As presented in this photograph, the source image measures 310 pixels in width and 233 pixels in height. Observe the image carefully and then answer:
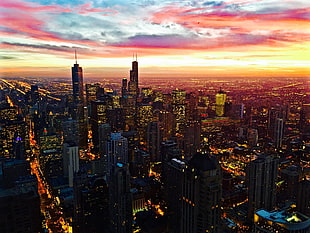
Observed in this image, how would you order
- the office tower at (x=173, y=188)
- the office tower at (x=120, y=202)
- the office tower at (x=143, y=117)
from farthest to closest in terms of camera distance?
the office tower at (x=143, y=117) → the office tower at (x=173, y=188) → the office tower at (x=120, y=202)

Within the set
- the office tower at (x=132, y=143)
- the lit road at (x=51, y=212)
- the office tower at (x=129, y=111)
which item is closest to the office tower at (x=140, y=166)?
the office tower at (x=132, y=143)

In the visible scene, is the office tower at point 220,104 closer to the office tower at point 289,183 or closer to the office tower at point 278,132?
the office tower at point 278,132

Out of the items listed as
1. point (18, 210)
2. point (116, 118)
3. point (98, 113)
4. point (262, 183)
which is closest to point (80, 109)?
point (98, 113)

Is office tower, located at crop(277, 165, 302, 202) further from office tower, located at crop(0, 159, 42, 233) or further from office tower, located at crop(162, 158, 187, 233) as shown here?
office tower, located at crop(0, 159, 42, 233)

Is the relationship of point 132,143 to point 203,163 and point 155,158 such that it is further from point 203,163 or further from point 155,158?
point 203,163

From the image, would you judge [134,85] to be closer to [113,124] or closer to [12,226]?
[113,124]

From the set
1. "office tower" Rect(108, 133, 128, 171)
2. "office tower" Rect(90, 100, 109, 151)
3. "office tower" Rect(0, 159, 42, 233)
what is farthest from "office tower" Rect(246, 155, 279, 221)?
"office tower" Rect(90, 100, 109, 151)
